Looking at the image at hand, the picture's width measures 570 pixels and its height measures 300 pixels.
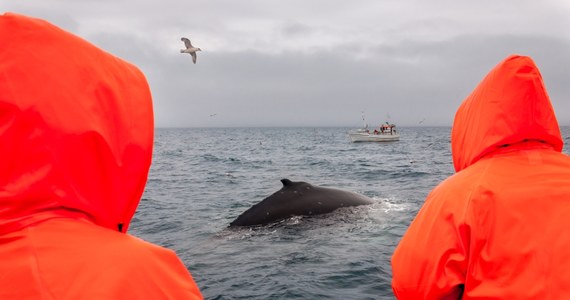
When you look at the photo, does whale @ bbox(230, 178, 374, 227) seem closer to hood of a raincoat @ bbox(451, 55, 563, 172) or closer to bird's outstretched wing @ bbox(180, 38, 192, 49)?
bird's outstretched wing @ bbox(180, 38, 192, 49)

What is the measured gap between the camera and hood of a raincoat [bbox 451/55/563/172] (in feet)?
10.5

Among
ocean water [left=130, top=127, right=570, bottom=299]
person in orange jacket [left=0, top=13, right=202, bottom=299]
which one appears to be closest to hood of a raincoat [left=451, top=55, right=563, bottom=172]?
person in orange jacket [left=0, top=13, right=202, bottom=299]

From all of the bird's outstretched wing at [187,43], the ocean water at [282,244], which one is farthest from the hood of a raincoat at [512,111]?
the bird's outstretched wing at [187,43]

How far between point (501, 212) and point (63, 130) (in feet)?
7.67

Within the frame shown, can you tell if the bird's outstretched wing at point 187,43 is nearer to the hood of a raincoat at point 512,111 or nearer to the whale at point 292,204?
the whale at point 292,204

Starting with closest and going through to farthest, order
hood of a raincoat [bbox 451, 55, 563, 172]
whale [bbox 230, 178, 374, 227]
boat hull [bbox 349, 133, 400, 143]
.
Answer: hood of a raincoat [bbox 451, 55, 563, 172], whale [bbox 230, 178, 374, 227], boat hull [bbox 349, 133, 400, 143]

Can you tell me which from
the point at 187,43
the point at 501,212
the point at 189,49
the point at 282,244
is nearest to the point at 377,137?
the point at 187,43

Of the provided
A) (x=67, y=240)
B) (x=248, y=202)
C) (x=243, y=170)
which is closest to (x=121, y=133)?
(x=67, y=240)

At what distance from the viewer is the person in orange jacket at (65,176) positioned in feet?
5.77

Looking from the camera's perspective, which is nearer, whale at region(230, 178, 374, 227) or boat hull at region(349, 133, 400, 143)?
whale at region(230, 178, 374, 227)

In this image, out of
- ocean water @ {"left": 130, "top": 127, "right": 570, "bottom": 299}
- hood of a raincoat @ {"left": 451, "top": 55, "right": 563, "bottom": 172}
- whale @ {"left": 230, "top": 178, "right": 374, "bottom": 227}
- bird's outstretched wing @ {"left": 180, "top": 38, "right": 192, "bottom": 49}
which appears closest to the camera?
hood of a raincoat @ {"left": 451, "top": 55, "right": 563, "bottom": 172}

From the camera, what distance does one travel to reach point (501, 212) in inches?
112

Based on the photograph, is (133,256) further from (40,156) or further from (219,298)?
(219,298)

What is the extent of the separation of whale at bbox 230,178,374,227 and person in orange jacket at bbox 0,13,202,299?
1249 cm
